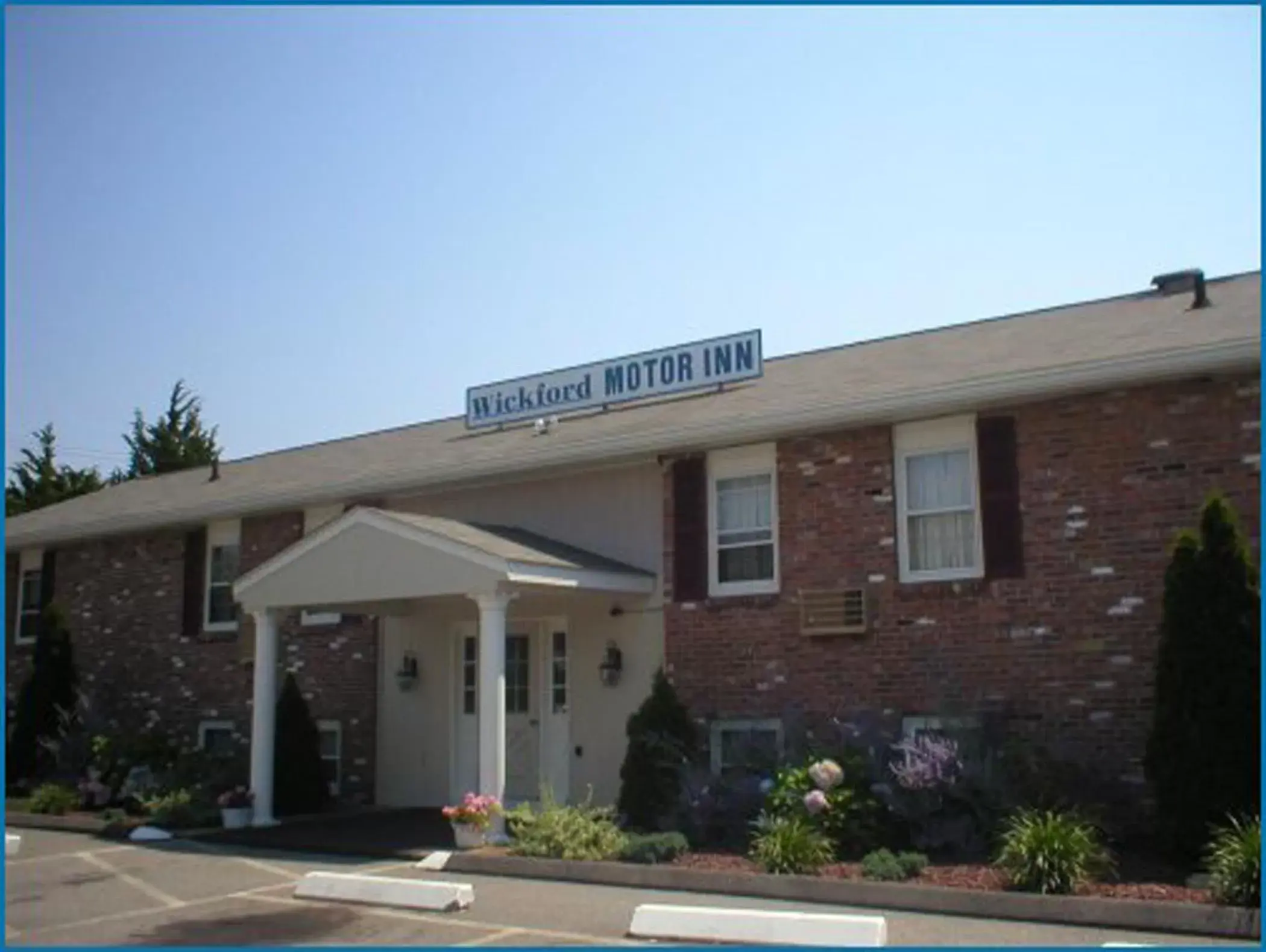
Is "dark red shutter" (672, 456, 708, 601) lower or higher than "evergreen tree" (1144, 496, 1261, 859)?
higher

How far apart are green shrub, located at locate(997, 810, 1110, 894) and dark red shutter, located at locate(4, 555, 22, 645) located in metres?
20.1

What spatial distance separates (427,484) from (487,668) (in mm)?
4284

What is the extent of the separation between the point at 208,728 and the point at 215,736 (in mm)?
161

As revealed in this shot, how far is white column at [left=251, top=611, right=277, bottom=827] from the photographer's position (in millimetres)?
15922

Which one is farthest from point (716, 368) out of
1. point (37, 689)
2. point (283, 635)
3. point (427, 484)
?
point (37, 689)

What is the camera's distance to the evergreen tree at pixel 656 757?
13359 millimetres

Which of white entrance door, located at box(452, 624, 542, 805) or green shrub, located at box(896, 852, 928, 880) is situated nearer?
green shrub, located at box(896, 852, 928, 880)

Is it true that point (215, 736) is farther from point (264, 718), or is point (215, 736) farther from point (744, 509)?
point (744, 509)

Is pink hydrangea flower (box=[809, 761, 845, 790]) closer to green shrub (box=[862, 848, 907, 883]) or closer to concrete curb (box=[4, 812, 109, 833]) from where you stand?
green shrub (box=[862, 848, 907, 883])

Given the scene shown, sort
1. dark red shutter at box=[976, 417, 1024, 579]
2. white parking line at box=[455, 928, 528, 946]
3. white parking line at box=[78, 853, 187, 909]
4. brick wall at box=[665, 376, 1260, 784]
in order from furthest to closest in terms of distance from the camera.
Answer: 1. dark red shutter at box=[976, 417, 1024, 579]
2. brick wall at box=[665, 376, 1260, 784]
3. white parking line at box=[78, 853, 187, 909]
4. white parking line at box=[455, 928, 528, 946]

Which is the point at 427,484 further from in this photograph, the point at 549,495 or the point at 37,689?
the point at 37,689

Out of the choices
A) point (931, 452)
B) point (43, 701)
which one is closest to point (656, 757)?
point (931, 452)

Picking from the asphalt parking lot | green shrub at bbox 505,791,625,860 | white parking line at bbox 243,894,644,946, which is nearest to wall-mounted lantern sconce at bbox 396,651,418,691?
the asphalt parking lot

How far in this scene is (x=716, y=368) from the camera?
16.4m
